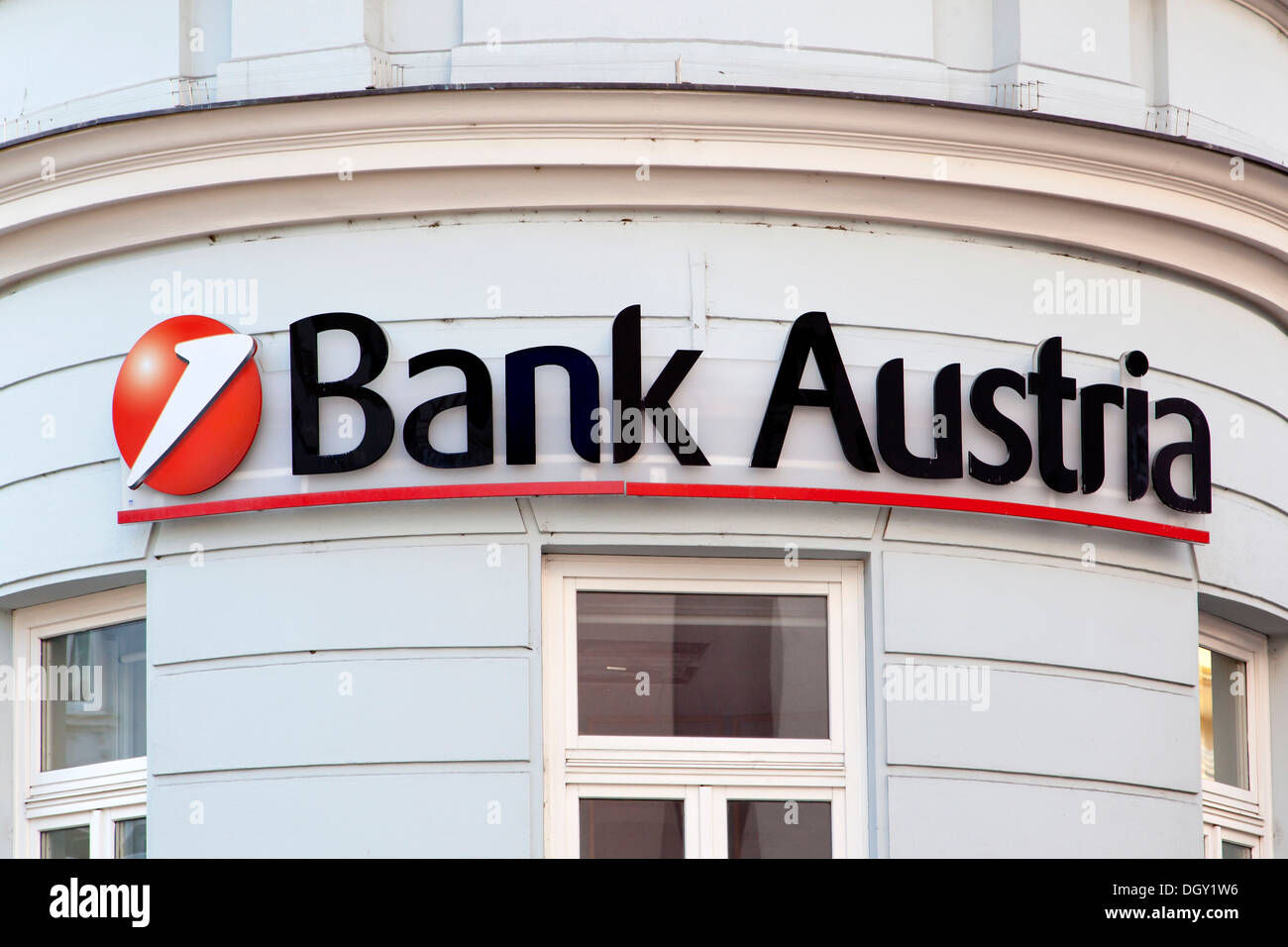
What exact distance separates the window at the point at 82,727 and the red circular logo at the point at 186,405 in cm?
79

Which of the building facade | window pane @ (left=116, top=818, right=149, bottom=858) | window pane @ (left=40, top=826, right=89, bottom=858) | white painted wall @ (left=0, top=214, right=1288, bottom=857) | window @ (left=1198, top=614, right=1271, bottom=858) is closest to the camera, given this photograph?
white painted wall @ (left=0, top=214, right=1288, bottom=857)

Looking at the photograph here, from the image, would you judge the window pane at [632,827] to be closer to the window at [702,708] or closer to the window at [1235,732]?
the window at [702,708]

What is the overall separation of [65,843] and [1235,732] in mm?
5710

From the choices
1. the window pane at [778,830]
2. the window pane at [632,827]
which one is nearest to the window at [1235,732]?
the window pane at [778,830]

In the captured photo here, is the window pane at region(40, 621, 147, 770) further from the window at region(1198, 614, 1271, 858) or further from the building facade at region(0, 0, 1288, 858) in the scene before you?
the window at region(1198, 614, 1271, 858)

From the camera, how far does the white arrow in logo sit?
29.0 ft

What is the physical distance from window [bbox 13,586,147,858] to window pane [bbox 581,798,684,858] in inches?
81.9

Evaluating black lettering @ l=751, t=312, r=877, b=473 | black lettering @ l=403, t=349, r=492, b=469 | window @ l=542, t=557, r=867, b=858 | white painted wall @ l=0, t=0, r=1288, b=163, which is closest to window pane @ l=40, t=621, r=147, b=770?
black lettering @ l=403, t=349, r=492, b=469

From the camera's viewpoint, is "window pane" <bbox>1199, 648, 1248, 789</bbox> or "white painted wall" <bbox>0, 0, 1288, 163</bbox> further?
"window pane" <bbox>1199, 648, 1248, 789</bbox>

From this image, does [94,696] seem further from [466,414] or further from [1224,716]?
[1224,716]

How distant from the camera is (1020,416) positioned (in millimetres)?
9078

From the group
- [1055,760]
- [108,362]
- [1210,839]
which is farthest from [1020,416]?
[108,362]

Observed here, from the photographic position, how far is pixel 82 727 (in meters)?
9.50

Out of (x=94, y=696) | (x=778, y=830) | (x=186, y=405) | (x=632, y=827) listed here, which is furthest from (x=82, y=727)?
(x=778, y=830)
